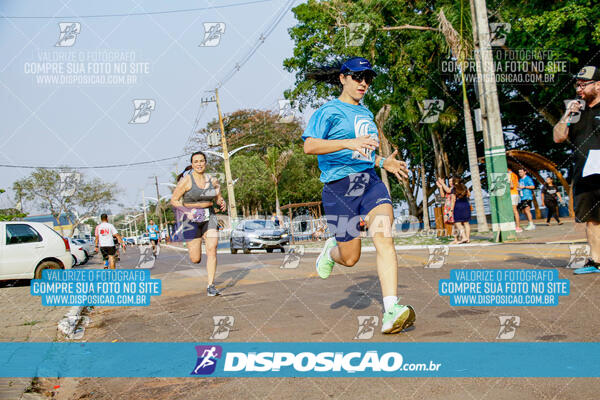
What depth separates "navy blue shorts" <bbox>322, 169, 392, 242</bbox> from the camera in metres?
4.25

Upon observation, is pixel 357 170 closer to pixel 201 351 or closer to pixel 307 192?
pixel 201 351

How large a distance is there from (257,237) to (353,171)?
54.2 ft

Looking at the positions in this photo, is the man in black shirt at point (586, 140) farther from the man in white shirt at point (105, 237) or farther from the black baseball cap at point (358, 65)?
the man in white shirt at point (105, 237)

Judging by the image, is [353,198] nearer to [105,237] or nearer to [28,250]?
[105,237]

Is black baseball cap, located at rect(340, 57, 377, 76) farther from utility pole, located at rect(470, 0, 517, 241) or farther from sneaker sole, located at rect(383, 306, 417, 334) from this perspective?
utility pole, located at rect(470, 0, 517, 241)

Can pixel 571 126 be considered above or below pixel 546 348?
above

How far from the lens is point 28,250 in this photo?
41.0 ft

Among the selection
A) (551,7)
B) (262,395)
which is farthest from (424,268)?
(551,7)

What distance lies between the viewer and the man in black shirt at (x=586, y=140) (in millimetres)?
5605

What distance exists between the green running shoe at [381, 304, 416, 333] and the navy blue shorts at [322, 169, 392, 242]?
841 mm

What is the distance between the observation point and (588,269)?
5.98 meters

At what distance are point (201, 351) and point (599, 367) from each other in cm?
258

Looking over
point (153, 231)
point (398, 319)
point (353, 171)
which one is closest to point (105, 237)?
point (153, 231)

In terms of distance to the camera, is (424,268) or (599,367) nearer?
(599,367)
